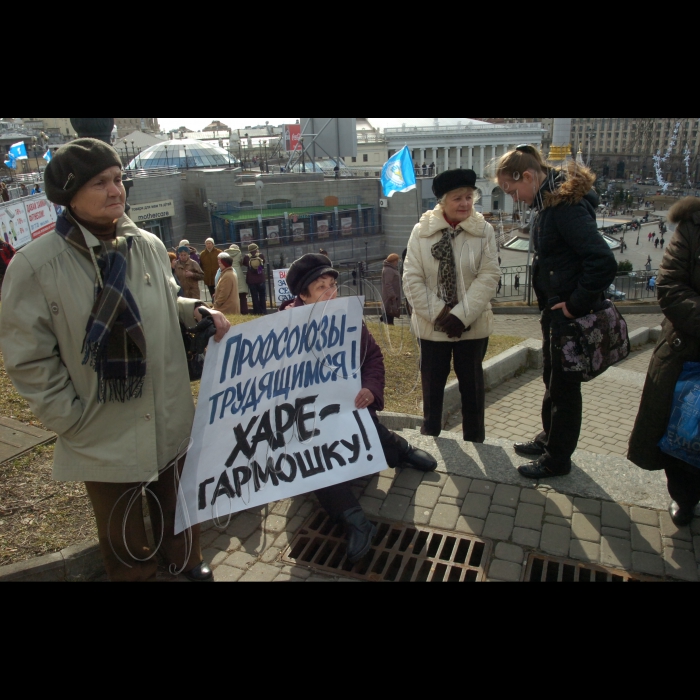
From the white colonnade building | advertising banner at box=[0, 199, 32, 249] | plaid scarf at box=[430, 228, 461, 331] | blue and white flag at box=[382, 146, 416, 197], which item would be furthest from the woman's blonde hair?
the white colonnade building

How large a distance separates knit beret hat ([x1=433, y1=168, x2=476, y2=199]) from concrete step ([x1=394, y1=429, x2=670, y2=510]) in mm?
1746

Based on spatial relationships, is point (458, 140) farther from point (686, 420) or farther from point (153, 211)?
point (686, 420)

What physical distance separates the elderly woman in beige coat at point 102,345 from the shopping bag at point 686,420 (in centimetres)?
247

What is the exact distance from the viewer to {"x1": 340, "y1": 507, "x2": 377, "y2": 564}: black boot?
298 cm

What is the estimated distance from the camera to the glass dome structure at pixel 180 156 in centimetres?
4072

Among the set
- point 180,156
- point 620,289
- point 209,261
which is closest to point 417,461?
point 209,261

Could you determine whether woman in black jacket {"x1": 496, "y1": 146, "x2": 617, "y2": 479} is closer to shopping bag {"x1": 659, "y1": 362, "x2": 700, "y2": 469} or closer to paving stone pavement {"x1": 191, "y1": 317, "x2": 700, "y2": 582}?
paving stone pavement {"x1": 191, "y1": 317, "x2": 700, "y2": 582}

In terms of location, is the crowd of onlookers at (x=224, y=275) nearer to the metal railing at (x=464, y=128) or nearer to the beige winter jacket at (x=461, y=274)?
the beige winter jacket at (x=461, y=274)

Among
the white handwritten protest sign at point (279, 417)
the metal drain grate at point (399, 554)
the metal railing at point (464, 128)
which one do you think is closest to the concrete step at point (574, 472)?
the metal drain grate at point (399, 554)

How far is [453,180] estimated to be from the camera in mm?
3670

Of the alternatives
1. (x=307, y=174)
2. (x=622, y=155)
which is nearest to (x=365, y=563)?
(x=307, y=174)

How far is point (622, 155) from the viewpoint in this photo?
9312 centimetres

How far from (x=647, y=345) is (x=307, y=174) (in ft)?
103

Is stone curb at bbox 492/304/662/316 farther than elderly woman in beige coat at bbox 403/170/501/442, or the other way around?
stone curb at bbox 492/304/662/316
